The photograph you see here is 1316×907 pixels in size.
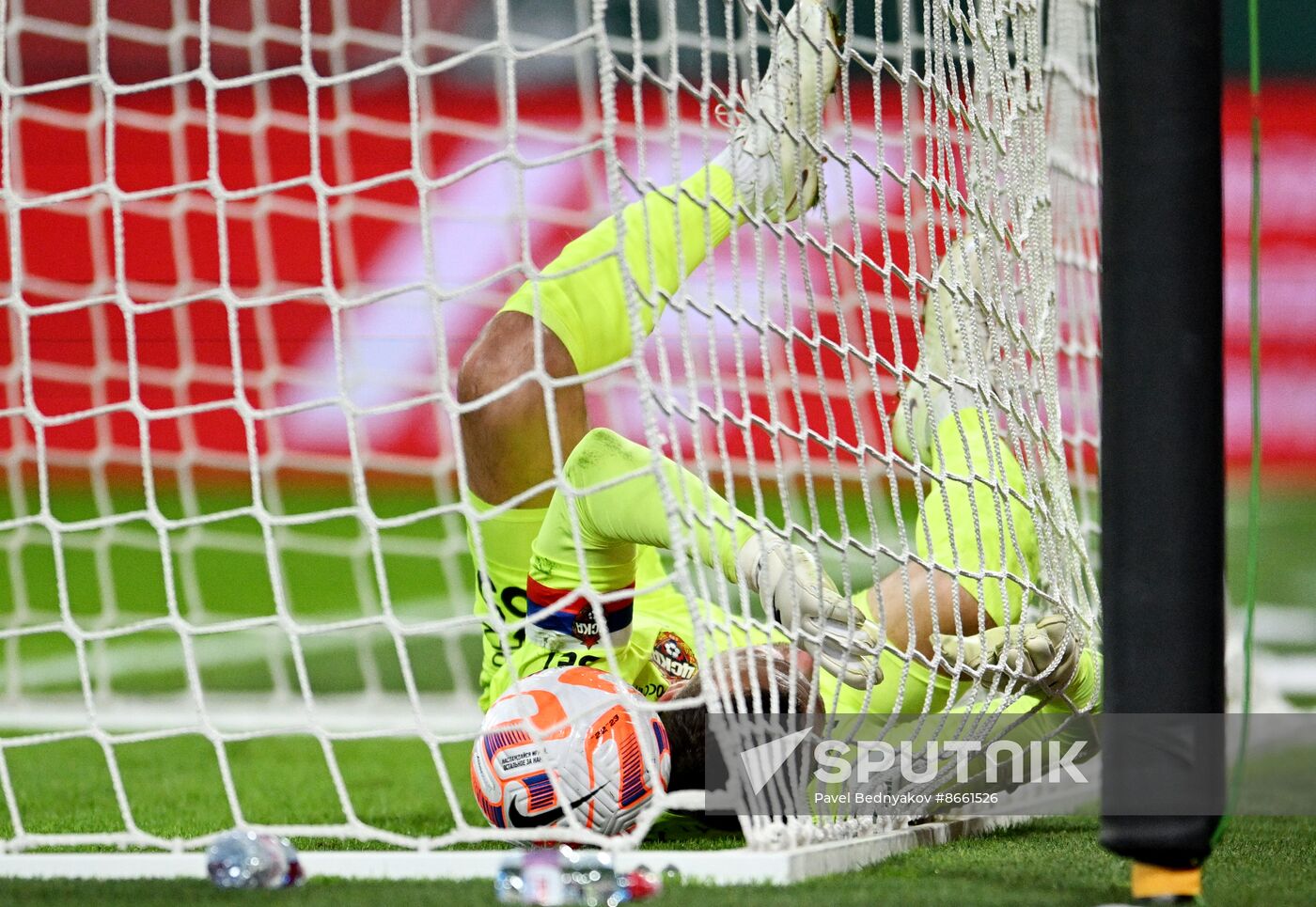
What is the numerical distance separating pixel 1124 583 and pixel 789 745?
1.49 ft

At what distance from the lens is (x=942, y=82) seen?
1988mm

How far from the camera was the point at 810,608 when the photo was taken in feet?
5.55

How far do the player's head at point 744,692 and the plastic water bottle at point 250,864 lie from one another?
433 mm

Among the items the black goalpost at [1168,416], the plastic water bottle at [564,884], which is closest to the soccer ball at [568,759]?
the plastic water bottle at [564,884]

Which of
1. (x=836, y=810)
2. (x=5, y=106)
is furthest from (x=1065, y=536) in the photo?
(x=5, y=106)

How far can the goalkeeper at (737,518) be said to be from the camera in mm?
1726

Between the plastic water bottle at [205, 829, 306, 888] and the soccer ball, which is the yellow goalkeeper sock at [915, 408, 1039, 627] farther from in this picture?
the plastic water bottle at [205, 829, 306, 888]

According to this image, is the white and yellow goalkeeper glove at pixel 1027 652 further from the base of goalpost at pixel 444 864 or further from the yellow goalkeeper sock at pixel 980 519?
the base of goalpost at pixel 444 864

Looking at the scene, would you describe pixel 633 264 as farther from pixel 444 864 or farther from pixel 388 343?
pixel 388 343

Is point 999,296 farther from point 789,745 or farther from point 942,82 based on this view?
point 789,745

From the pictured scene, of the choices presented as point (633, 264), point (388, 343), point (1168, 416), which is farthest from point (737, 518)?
point (388, 343)

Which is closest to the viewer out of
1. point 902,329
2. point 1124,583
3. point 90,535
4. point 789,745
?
point 1124,583

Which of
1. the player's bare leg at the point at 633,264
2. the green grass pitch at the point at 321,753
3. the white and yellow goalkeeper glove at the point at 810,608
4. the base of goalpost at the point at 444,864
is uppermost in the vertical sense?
the player's bare leg at the point at 633,264

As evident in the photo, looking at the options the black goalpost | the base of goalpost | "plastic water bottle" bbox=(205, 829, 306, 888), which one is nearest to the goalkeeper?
the base of goalpost
